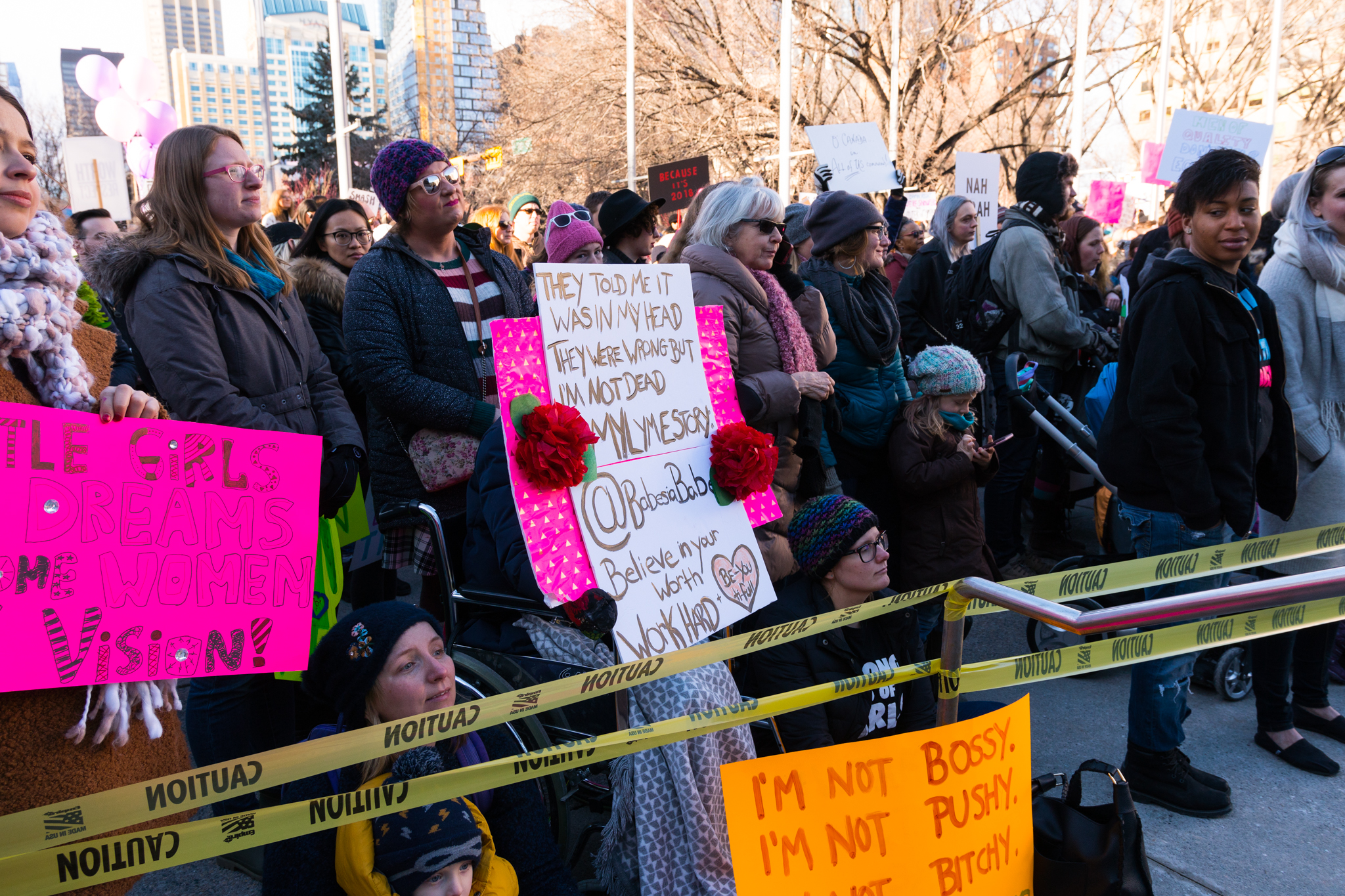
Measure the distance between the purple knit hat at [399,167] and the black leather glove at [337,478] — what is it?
96cm

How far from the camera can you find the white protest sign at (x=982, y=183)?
8781 millimetres

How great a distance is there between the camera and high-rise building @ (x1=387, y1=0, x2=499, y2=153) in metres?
38.7

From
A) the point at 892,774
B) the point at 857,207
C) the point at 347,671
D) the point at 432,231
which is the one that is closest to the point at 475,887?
the point at 347,671

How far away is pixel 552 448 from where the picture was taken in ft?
8.05

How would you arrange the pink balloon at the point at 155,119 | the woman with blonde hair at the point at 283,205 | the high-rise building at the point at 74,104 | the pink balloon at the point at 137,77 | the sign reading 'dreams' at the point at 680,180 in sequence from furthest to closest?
the high-rise building at the point at 74,104 < the sign reading 'dreams' at the point at 680,180 < the pink balloon at the point at 137,77 < the pink balloon at the point at 155,119 < the woman with blonde hair at the point at 283,205

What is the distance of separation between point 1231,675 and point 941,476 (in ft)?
4.88

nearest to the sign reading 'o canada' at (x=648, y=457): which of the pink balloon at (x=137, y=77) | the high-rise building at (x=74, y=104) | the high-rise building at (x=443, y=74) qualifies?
the pink balloon at (x=137, y=77)

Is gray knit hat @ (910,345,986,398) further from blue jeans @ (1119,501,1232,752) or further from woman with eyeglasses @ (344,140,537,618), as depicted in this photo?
woman with eyeglasses @ (344,140,537,618)

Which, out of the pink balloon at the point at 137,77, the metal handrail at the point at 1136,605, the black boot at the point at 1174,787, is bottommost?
Result: the black boot at the point at 1174,787

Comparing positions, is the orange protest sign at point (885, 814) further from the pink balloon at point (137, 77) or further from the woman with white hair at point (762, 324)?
the pink balloon at point (137, 77)

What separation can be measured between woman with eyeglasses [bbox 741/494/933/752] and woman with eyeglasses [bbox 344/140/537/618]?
1089 millimetres

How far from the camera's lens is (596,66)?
79.9ft

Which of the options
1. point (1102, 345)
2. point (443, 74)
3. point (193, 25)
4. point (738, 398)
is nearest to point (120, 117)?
point (738, 398)

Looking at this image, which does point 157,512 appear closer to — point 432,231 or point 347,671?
point 347,671
